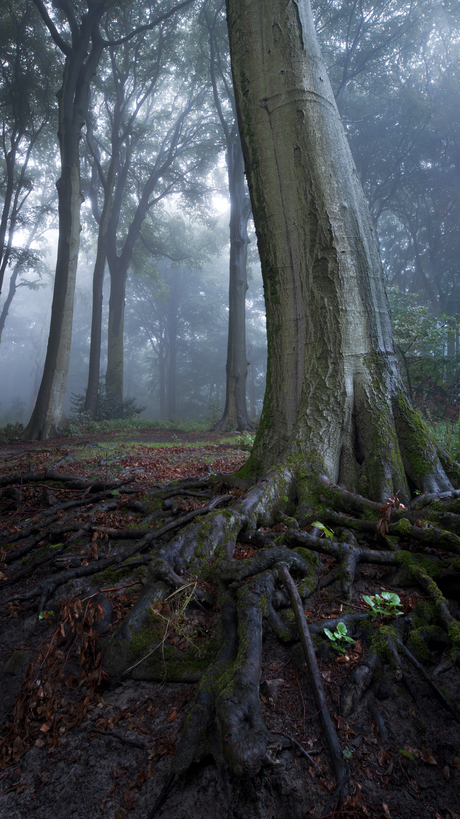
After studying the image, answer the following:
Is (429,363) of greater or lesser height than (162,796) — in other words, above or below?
above

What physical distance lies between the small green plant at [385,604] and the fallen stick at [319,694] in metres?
0.39

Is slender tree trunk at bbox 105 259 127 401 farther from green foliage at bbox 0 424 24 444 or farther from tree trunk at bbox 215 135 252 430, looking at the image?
tree trunk at bbox 215 135 252 430

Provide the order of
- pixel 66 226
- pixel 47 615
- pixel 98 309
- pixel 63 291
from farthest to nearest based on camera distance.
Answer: pixel 98 309 < pixel 66 226 < pixel 63 291 < pixel 47 615

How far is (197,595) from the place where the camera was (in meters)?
2.23

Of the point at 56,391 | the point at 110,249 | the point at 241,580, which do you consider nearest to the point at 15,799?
the point at 241,580

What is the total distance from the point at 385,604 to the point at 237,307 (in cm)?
1521

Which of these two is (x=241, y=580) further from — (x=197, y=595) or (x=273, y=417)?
(x=273, y=417)

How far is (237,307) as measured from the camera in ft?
53.2

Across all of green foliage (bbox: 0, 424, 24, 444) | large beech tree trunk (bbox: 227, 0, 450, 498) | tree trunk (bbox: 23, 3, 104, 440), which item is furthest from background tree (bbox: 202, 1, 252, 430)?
large beech tree trunk (bbox: 227, 0, 450, 498)

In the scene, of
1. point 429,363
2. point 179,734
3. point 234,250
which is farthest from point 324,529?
point 234,250

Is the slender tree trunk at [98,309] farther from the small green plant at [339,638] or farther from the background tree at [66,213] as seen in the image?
the small green plant at [339,638]

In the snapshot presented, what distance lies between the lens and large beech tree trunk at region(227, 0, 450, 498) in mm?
3439

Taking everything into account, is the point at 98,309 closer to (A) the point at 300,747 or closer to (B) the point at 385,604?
(B) the point at 385,604

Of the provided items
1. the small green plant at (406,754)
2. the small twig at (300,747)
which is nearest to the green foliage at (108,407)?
the small twig at (300,747)
